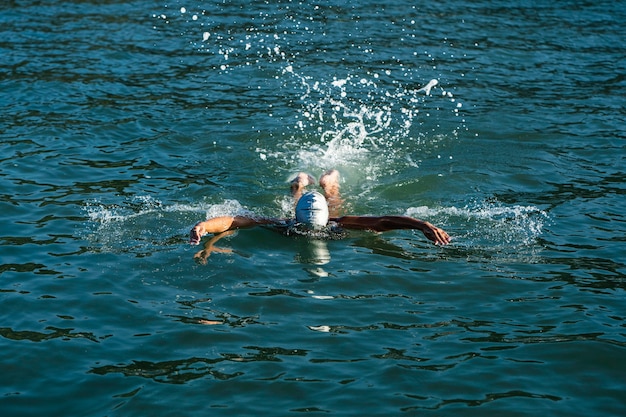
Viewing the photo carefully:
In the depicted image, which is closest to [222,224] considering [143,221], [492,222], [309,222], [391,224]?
[309,222]

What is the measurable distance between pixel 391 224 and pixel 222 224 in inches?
84.0

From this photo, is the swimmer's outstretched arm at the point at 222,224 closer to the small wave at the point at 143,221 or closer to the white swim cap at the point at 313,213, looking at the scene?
the white swim cap at the point at 313,213

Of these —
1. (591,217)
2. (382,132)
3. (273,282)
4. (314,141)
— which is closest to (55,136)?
(314,141)

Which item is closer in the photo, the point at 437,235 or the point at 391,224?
the point at 437,235

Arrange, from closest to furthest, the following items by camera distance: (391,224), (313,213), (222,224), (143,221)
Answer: (391,224)
(222,224)
(313,213)
(143,221)

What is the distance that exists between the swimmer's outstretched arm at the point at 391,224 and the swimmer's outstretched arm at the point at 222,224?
1006mm

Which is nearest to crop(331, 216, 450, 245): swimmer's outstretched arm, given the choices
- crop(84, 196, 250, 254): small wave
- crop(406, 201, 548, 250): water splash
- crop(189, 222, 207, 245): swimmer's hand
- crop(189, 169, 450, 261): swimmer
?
crop(189, 169, 450, 261): swimmer

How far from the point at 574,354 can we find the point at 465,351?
1.07m

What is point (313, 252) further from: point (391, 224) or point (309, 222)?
point (391, 224)

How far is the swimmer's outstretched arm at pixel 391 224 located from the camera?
34.0 feet

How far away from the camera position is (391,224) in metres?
11.3

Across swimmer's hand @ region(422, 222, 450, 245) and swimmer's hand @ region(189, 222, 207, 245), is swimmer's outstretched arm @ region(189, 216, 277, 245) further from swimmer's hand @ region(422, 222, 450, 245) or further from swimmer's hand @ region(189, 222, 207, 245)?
swimmer's hand @ region(422, 222, 450, 245)

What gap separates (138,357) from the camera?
878cm

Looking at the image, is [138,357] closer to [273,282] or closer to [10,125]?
[273,282]
